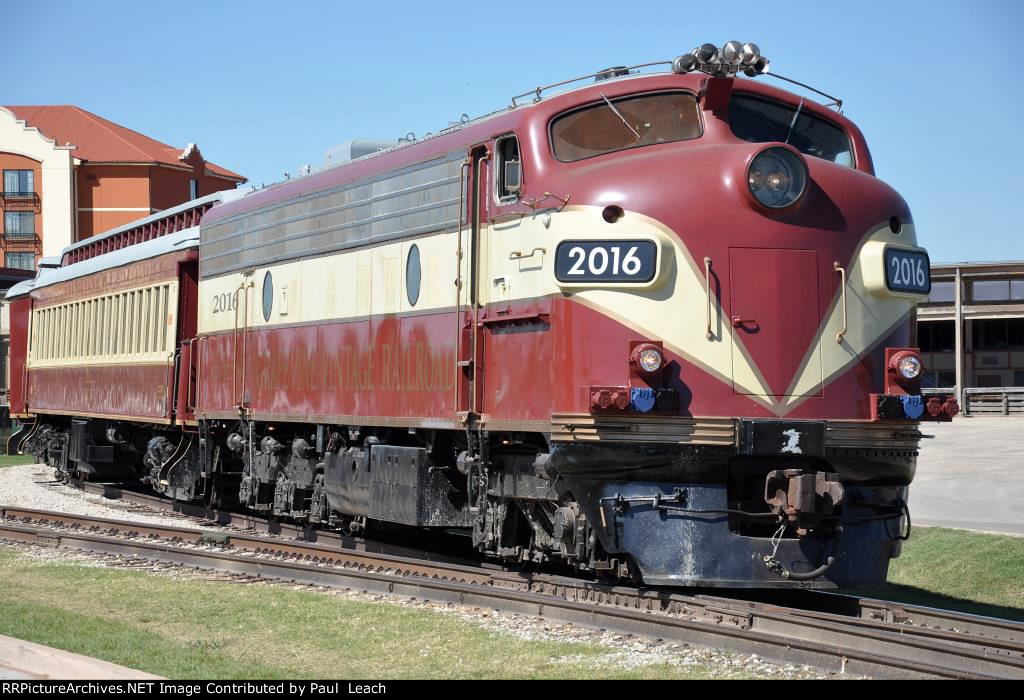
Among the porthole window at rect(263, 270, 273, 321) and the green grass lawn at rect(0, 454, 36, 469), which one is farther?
the green grass lawn at rect(0, 454, 36, 469)

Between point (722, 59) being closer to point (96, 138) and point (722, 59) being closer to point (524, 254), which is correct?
point (524, 254)

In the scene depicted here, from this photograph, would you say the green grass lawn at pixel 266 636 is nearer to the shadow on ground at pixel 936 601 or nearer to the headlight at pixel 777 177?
the headlight at pixel 777 177

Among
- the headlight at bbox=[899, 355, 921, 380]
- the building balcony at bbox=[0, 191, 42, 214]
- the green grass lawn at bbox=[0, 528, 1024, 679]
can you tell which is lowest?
the green grass lawn at bbox=[0, 528, 1024, 679]

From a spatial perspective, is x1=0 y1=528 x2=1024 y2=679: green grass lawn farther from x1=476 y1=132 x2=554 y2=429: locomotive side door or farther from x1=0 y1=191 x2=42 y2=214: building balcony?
x1=0 y1=191 x2=42 y2=214: building balcony

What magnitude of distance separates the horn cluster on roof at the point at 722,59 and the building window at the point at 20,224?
6597 cm

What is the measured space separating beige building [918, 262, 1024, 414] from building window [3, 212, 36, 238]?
50293mm

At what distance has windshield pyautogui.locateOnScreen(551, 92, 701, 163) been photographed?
1005 centimetres

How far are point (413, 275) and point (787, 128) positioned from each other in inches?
152

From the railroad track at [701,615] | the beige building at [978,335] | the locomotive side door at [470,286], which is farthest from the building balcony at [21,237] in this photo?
the locomotive side door at [470,286]

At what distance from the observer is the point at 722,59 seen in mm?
9812

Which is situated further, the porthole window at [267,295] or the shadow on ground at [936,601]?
the porthole window at [267,295]

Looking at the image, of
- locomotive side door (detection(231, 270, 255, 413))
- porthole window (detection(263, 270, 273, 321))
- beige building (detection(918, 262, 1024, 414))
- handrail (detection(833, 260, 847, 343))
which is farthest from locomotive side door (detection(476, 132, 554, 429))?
beige building (detection(918, 262, 1024, 414))

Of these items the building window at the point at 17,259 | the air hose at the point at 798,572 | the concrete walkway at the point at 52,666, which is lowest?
the concrete walkway at the point at 52,666

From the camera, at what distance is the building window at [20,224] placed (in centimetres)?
6906
